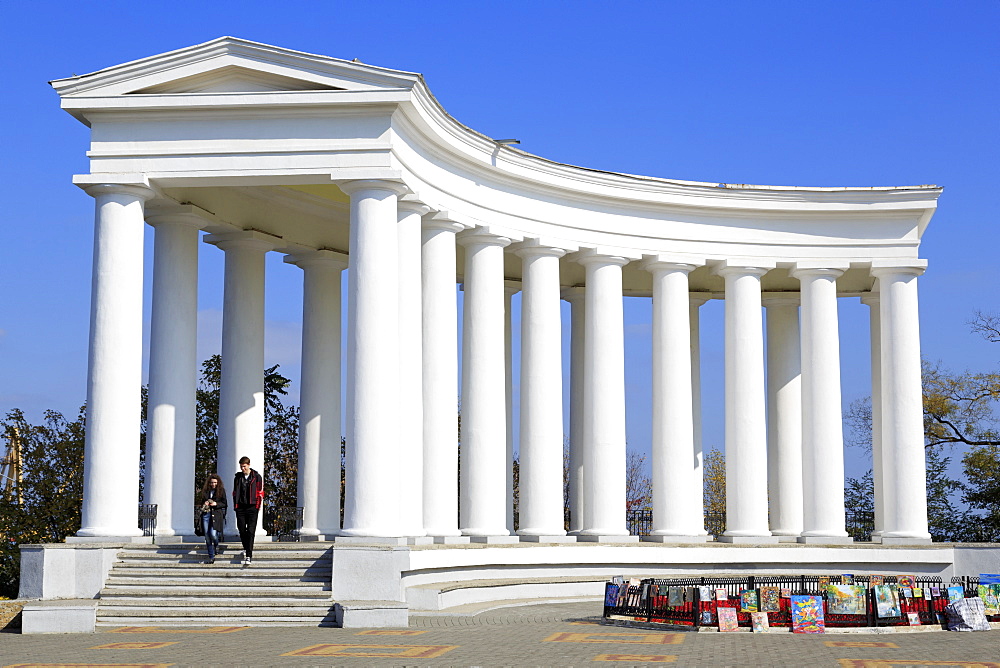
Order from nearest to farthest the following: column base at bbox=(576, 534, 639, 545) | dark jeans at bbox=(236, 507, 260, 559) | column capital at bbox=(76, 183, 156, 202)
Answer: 1. dark jeans at bbox=(236, 507, 260, 559)
2. column capital at bbox=(76, 183, 156, 202)
3. column base at bbox=(576, 534, 639, 545)

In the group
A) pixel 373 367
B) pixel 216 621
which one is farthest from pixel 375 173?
pixel 216 621

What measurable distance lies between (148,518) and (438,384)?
1467 centimetres

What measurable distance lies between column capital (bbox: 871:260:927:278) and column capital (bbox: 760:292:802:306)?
9.79 metres

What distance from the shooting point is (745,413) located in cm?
7419

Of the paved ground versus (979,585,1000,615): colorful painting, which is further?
(979,585,1000,615): colorful painting

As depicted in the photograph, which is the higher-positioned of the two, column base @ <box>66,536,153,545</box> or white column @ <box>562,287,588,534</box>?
white column @ <box>562,287,588,534</box>

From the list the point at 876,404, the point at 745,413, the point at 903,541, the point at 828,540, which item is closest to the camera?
the point at 903,541

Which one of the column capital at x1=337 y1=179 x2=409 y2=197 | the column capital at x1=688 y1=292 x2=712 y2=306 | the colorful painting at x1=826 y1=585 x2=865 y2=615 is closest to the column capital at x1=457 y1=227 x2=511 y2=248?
the column capital at x1=337 y1=179 x2=409 y2=197

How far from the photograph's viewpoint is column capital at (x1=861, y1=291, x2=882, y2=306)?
82.2m

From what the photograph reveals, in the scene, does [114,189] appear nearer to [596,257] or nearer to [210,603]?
[210,603]

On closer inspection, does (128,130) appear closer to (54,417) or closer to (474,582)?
(474,582)

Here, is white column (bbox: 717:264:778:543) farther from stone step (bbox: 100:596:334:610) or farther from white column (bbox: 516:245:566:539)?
stone step (bbox: 100:596:334:610)

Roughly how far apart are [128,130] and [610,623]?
93.5 feet

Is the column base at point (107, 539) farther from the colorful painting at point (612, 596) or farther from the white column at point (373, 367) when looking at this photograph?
the colorful painting at point (612, 596)
